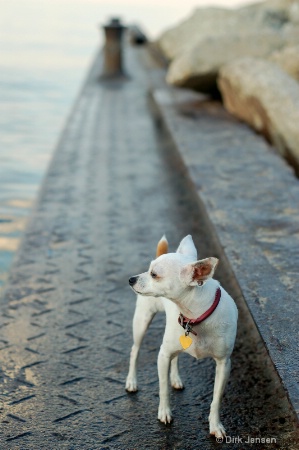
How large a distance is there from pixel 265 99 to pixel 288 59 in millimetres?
2882

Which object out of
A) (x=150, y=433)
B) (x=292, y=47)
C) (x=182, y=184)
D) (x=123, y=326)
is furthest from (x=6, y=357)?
(x=292, y=47)

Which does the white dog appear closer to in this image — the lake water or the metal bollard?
the lake water

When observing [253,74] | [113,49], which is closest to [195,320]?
[253,74]

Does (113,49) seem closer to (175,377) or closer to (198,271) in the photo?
(175,377)

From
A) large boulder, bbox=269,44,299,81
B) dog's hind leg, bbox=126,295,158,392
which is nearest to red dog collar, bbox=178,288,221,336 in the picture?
dog's hind leg, bbox=126,295,158,392

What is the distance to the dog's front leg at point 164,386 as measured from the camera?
4332mm

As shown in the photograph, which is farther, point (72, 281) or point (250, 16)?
point (250, 16)

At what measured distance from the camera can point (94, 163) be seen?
11.3 metres

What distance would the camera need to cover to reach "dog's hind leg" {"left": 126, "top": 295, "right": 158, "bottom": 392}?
4.68 m

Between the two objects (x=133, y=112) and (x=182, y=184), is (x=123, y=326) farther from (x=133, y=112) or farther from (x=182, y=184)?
(x=133, y=112)

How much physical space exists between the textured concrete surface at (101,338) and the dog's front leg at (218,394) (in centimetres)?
8

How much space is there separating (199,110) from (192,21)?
432 inches

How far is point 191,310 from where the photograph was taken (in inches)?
161

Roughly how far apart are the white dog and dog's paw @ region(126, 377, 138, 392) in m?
0.44
